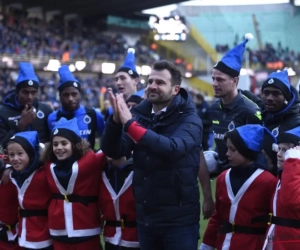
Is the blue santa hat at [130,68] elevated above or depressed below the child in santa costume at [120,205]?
above

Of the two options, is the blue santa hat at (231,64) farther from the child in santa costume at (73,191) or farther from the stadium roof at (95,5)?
the stadium roof at (95,5)

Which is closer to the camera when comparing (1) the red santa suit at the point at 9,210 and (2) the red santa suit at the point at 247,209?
(2) the red santa suit at the point at 247,209

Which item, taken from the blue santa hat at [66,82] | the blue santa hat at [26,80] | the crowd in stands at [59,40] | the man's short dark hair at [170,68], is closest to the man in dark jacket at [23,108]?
the blue santa hat at [26,80]

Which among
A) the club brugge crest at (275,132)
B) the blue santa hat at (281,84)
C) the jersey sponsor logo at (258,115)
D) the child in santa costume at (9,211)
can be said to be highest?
the blue santa hat at (281,84)

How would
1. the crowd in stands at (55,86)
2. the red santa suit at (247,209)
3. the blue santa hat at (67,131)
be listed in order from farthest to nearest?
the crowd in stands at (55,86) < the blue santa hat at (67,131) < the red santa suit at (247,209)

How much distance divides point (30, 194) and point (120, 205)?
0.80m

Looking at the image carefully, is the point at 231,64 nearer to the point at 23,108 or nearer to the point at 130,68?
the point at 130,68

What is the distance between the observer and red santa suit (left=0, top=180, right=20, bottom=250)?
4688 millimetres

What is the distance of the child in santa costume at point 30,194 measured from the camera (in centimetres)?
444

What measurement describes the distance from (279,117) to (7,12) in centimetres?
3185

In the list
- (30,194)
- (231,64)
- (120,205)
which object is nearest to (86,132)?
(30,194)

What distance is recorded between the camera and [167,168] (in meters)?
3.57

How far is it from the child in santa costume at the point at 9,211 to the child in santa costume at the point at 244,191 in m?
1.92

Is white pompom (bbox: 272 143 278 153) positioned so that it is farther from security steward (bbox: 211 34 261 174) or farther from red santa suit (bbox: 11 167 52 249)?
red santa suit (bbox: 11 167 52 249)
